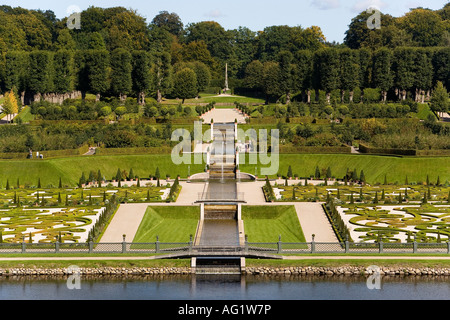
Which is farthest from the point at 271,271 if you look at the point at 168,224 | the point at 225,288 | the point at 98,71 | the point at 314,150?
the point at 98,71

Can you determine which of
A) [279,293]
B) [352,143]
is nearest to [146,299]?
[279,293]

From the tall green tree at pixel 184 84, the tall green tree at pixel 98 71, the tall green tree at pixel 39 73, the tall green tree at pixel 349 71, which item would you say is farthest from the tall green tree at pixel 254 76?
the tall green tree at pixel 39 73

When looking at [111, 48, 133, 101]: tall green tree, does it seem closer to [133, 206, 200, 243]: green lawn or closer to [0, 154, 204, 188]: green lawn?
[0, 154, 204, 188]: green lawn

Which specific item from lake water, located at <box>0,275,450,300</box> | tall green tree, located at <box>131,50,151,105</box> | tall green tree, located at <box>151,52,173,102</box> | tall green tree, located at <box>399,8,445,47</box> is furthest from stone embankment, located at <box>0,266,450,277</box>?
tall green tree, located at <box>399,8,445,47</box>

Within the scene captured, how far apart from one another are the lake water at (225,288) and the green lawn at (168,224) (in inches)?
342

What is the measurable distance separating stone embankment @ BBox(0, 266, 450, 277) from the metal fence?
7.47 feet

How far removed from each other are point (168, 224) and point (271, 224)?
7.23 m

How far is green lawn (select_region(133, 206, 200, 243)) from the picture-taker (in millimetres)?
55919

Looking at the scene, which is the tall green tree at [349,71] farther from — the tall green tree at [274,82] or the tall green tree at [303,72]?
the tall green tree at [274,82]

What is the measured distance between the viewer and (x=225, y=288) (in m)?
44.7

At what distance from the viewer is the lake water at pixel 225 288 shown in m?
42.9

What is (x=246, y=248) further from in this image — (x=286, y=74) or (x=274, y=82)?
(x=274, y=82)

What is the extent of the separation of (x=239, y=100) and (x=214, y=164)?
49700mm
